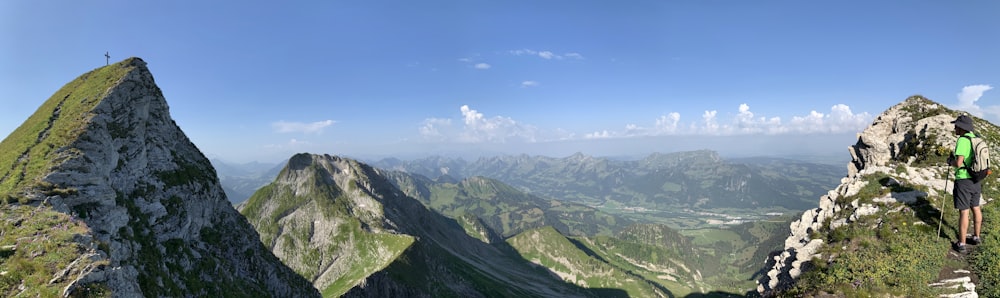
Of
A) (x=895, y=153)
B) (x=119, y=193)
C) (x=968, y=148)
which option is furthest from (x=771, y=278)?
(x=119, y=193)

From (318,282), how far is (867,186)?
578 feet

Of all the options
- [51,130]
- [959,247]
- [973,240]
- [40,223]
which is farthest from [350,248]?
[973,240]

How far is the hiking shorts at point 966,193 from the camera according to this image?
20.0 m

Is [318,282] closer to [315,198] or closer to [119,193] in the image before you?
[315,198]

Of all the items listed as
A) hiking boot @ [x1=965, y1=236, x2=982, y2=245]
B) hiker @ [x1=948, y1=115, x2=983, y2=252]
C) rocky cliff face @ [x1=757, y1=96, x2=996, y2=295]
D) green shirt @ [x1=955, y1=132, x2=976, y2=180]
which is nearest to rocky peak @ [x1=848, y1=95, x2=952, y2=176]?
rocky cliff face @ [x1=757, y1=96, x2=996, y2=295]

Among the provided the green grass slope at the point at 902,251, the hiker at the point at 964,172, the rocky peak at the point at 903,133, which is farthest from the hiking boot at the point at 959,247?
the rocky peak at the point at 903,133

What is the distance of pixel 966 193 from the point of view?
2034cm

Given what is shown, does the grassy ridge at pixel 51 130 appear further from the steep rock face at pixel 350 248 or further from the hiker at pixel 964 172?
the steep rock face at pixel 350 248

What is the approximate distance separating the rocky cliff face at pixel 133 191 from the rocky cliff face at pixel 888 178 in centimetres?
5769

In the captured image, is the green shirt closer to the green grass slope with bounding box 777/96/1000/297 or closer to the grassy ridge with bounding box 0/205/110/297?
the green grass slope with bounding box 777/96/1000/297

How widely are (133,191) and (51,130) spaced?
34.7 ft

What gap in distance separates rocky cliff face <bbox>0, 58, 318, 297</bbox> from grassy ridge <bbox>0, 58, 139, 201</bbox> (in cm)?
17

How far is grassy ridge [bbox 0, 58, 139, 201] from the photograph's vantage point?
36.9 meters

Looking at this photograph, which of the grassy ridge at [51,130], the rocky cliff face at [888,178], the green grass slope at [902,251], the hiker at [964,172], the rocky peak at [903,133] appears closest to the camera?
the hiker at [964,172]
